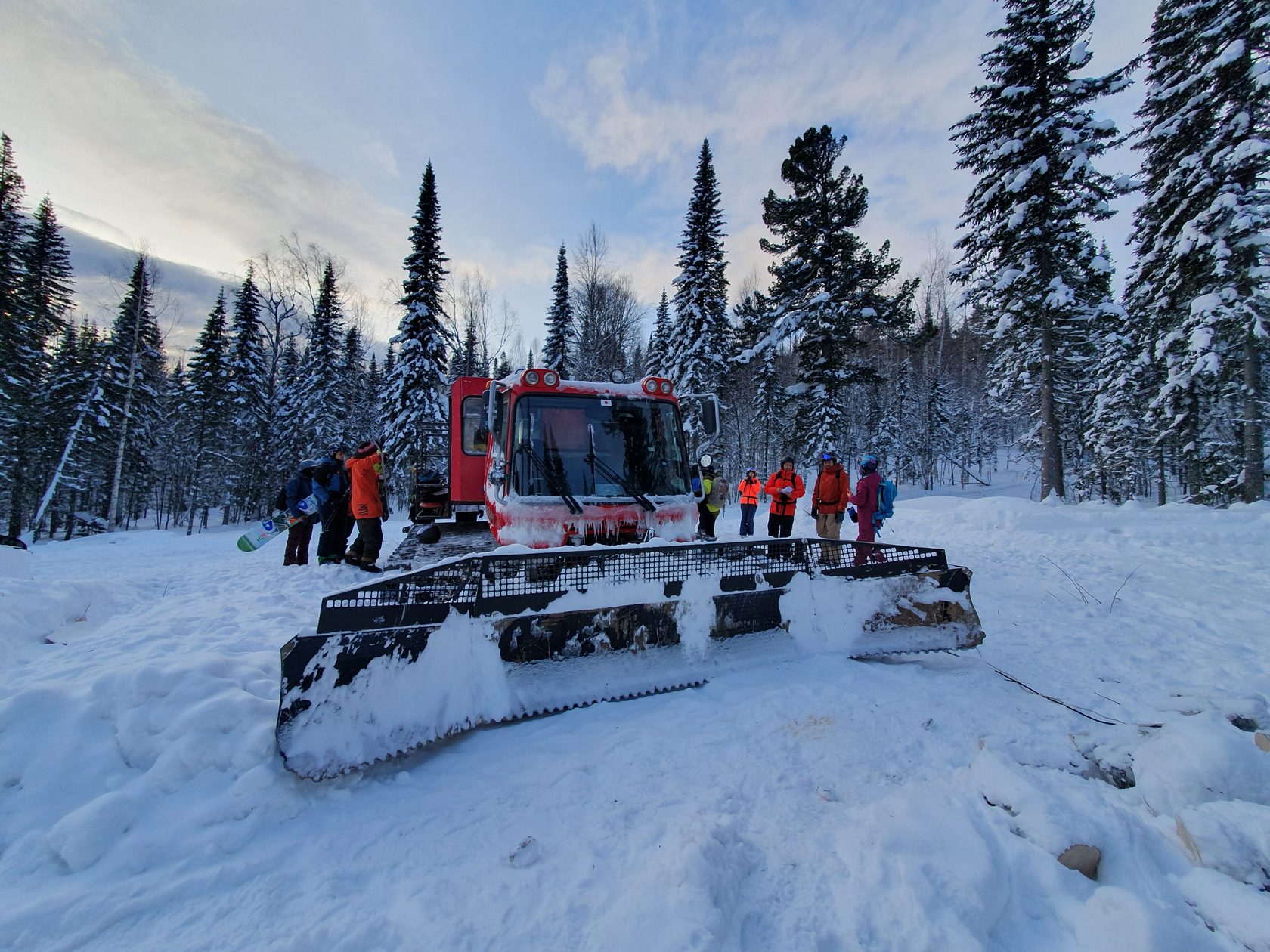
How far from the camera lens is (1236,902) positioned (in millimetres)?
1706

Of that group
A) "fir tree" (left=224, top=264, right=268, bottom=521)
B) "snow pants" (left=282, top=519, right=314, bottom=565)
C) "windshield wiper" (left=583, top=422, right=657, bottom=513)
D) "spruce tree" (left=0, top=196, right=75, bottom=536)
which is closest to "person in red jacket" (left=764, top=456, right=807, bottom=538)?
"windshield wiper" (left=583, top=422, right=657, bottom=513)

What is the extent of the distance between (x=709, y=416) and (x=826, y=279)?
17.1 meters

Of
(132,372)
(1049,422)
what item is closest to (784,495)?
(1049,422)

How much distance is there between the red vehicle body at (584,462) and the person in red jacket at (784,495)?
4378mm

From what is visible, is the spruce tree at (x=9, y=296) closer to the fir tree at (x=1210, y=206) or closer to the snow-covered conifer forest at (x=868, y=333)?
the snow-covered conifer forest at (x=868, y=333)

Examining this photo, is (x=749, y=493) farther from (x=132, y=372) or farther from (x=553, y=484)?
(x=132, y=372)

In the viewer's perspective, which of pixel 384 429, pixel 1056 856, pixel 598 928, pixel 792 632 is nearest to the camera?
pixel 598 928

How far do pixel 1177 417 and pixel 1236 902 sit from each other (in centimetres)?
2247

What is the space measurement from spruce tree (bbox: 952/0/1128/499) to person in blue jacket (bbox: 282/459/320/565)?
1884 centimetres

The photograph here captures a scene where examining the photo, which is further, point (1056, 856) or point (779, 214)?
point (779, 214)

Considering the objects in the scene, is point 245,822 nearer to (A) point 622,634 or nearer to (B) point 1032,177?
(A) point 622,634

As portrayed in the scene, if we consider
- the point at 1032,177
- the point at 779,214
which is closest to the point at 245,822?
the point at 1032,177

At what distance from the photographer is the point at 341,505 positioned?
7844 millimetres

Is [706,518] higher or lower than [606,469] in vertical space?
lower
